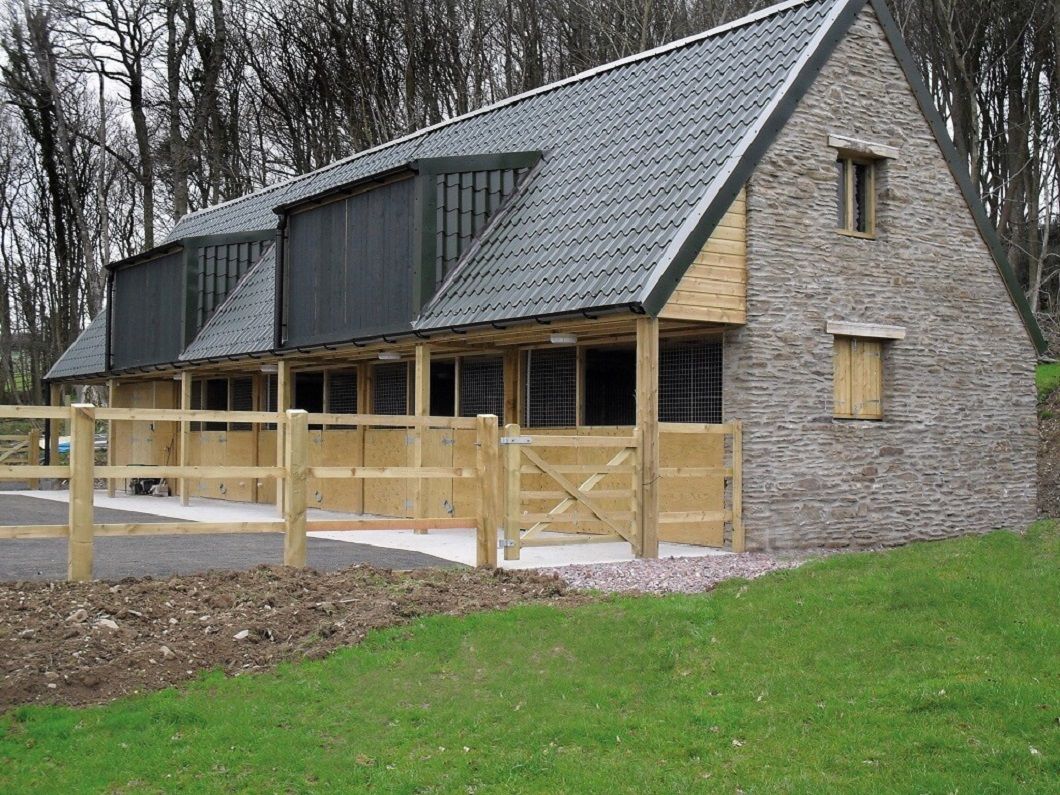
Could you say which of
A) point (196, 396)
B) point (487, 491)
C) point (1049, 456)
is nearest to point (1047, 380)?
point (1049, 456)

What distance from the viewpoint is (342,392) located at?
21.4m

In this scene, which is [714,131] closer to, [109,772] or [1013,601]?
[1013,601]

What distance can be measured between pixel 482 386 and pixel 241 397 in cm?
833

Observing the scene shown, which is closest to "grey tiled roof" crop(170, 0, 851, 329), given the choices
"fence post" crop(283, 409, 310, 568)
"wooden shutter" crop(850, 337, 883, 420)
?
"wooden shutter" crop(850, 337, 883, 420)

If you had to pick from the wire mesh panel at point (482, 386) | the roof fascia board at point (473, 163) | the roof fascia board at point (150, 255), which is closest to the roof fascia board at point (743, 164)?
the roof fascia board at point (473, 163)

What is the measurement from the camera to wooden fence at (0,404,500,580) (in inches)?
399

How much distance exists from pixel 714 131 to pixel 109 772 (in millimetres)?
10598

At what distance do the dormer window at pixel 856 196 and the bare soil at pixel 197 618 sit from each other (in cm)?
721

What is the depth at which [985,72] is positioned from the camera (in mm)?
30016

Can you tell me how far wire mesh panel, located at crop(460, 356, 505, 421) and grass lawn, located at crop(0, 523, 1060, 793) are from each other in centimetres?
868

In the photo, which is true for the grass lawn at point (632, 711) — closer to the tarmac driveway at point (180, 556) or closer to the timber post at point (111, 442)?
the tarmac driveway at point (180, 556)

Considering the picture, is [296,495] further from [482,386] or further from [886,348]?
[886,348]

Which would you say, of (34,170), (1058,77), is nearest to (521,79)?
(1058,77)

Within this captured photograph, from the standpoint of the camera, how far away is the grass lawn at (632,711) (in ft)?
20.2
